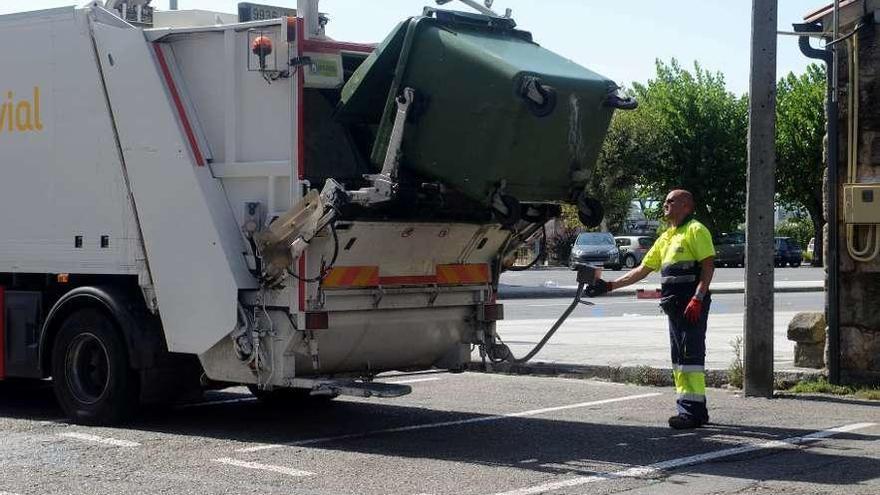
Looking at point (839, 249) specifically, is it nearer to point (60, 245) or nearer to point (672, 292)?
point (672, 292)

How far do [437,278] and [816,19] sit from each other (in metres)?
4.53

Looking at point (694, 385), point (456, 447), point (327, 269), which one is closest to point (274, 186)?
point (327, 269)

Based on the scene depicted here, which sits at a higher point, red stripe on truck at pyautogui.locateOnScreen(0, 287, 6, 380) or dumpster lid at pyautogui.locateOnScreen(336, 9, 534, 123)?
dumpster lid at pyautogui.locateOnScreen(336, 9, 534, 123)

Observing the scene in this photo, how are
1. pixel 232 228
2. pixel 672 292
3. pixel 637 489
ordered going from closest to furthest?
pixel 637 489
pixel 232 228
pixel 672 292

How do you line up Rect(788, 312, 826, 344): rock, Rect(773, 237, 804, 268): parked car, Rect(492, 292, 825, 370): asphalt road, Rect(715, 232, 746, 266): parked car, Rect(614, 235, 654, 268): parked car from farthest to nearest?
Rect(773, 237, 804, 268): parked car → Rect(715, 232, 746, 266): parked car → Rect(614, 235, 654, 268): parked car → Rect(492, 292, 825, 370): asphalt road → Rect(788, 312, 826, 344): rock

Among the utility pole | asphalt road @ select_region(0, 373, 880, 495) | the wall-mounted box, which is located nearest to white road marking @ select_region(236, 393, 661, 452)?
asphalt road @ select_region(0, 373, 880, 495)

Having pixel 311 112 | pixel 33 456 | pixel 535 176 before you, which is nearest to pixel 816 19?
pixel 535 176

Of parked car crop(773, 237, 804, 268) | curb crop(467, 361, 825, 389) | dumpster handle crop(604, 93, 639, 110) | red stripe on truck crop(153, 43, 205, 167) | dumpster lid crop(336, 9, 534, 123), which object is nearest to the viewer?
dumpster lid crop(336, 9, 534, 123)

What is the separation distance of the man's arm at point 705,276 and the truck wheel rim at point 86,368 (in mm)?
4287

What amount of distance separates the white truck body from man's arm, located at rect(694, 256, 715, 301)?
1.43m

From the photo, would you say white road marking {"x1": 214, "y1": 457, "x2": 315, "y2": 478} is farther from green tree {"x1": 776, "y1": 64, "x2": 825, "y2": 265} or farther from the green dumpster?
green tree {"x1": 776, "y1": 64, "x2": 825, "y2": 265}

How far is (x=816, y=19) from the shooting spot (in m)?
11.8

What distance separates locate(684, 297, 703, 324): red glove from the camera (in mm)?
9359

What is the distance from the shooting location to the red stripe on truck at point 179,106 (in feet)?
30.0
